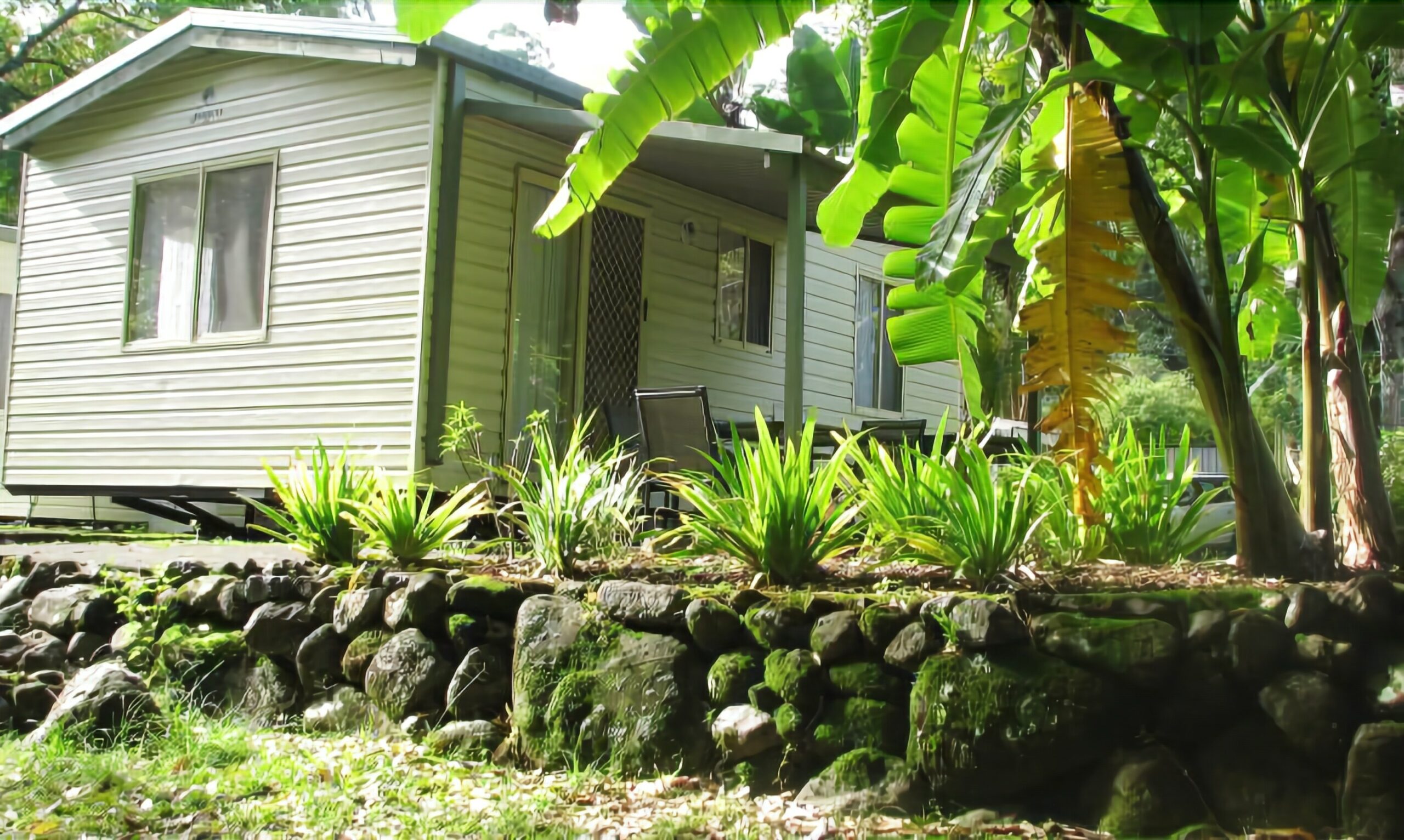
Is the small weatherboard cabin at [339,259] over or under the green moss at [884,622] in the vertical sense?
over

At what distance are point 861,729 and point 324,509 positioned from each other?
2.81 m

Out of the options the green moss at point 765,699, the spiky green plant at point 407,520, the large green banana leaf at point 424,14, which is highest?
the large green banana leaf at point 424,14

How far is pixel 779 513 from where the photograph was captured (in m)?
3.93

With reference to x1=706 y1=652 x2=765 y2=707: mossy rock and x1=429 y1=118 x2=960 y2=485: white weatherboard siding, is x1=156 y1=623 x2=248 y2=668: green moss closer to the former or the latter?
x1=706 y1=652 x2=765 y2=707: mossy rock

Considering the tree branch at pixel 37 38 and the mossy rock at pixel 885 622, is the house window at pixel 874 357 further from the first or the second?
the tree branch at pixel 37 38

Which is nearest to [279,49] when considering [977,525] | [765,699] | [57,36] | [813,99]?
[765,699]

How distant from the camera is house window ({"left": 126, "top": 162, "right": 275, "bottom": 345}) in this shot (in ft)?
28.5

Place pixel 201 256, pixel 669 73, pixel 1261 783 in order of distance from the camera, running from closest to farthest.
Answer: pixel 1261 783, pixel 669 73, pixel 201 256

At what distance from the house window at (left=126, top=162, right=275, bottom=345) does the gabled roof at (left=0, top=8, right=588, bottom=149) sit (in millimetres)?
873

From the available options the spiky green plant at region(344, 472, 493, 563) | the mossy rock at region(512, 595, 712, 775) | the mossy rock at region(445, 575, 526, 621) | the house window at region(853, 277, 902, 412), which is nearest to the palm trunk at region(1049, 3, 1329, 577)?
the mossy rock at region(512, 595, 712, 775)

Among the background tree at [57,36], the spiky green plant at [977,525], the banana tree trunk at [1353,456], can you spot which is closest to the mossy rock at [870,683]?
the spiky green plant at [977,525]

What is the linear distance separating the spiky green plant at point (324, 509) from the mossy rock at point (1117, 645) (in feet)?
10.3

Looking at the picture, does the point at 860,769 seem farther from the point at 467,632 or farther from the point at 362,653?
the point at 362,653

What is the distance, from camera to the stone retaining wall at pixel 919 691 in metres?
3.05
